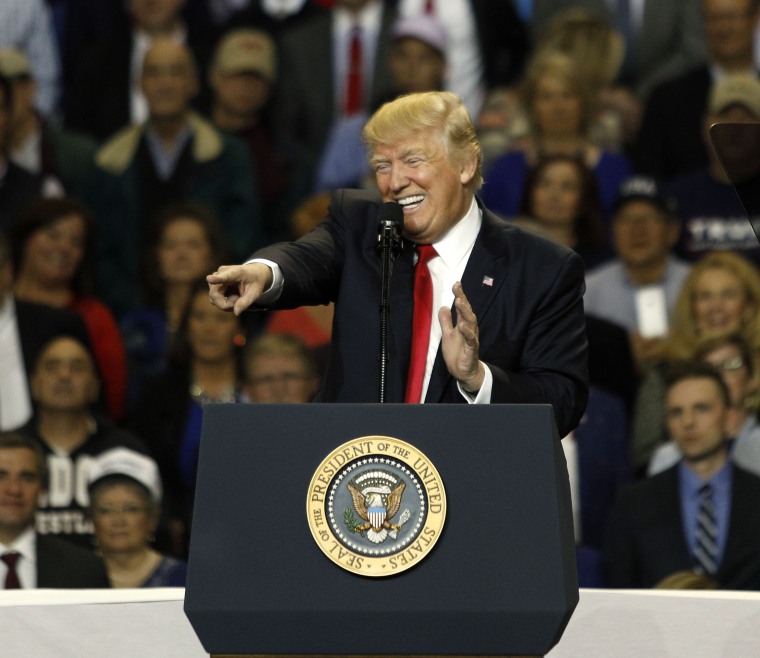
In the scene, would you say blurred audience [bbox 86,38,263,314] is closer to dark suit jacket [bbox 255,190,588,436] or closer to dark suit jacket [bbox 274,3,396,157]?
dark suit jacket [bbox 274,3,396,157]

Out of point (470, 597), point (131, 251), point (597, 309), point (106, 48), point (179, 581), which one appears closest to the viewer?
point (470, 597)

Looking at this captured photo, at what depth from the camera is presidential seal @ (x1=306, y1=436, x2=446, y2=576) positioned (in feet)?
7.37

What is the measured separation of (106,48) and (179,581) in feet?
9.80

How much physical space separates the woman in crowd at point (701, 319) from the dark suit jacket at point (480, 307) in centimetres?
232

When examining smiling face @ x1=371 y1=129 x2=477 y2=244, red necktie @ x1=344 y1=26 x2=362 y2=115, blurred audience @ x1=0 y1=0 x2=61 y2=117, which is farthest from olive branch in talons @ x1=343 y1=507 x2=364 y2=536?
blurred audience @ x1=0 y1=0 x2=61 y2=117

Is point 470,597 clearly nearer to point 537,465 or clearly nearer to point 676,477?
point 537,465

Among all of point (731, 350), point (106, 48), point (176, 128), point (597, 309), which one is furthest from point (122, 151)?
point (731, 350)

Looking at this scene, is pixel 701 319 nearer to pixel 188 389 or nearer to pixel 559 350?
pixel 188 389

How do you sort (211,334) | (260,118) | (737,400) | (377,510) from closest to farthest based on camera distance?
(377,510)
(737,400)
(211,334)
(260,118)

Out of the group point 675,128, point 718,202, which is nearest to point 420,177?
point 718,202

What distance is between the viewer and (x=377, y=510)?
7.37ft

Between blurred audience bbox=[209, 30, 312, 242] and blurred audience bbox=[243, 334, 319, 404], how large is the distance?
129cm

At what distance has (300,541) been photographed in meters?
2.26

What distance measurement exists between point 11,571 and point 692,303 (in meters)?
2.44
